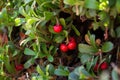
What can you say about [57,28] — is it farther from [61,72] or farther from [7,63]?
[7,63]

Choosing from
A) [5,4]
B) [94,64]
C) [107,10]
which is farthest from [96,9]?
[5,4]

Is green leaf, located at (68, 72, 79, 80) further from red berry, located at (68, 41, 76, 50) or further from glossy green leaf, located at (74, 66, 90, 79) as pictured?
red berry, located at (68, 41, 76, 50)

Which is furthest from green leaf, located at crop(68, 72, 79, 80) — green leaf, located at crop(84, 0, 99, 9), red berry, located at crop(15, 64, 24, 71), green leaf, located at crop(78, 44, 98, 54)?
red berry, located at crop(15, 64, 24, 71)

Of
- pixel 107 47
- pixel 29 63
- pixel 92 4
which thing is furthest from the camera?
pixel 29 63

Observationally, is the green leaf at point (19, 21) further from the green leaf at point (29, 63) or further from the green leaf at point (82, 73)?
the green leaf at point (82, 73)

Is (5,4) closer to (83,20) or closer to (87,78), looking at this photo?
(83,20)

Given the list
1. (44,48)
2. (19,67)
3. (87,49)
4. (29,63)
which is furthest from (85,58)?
(19,67)

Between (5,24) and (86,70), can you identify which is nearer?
(86,70)

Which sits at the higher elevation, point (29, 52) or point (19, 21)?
point (19, 21)

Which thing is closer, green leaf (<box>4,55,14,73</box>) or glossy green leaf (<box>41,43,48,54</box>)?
glossy green leaf (<box>41,43,48,54</box>)
